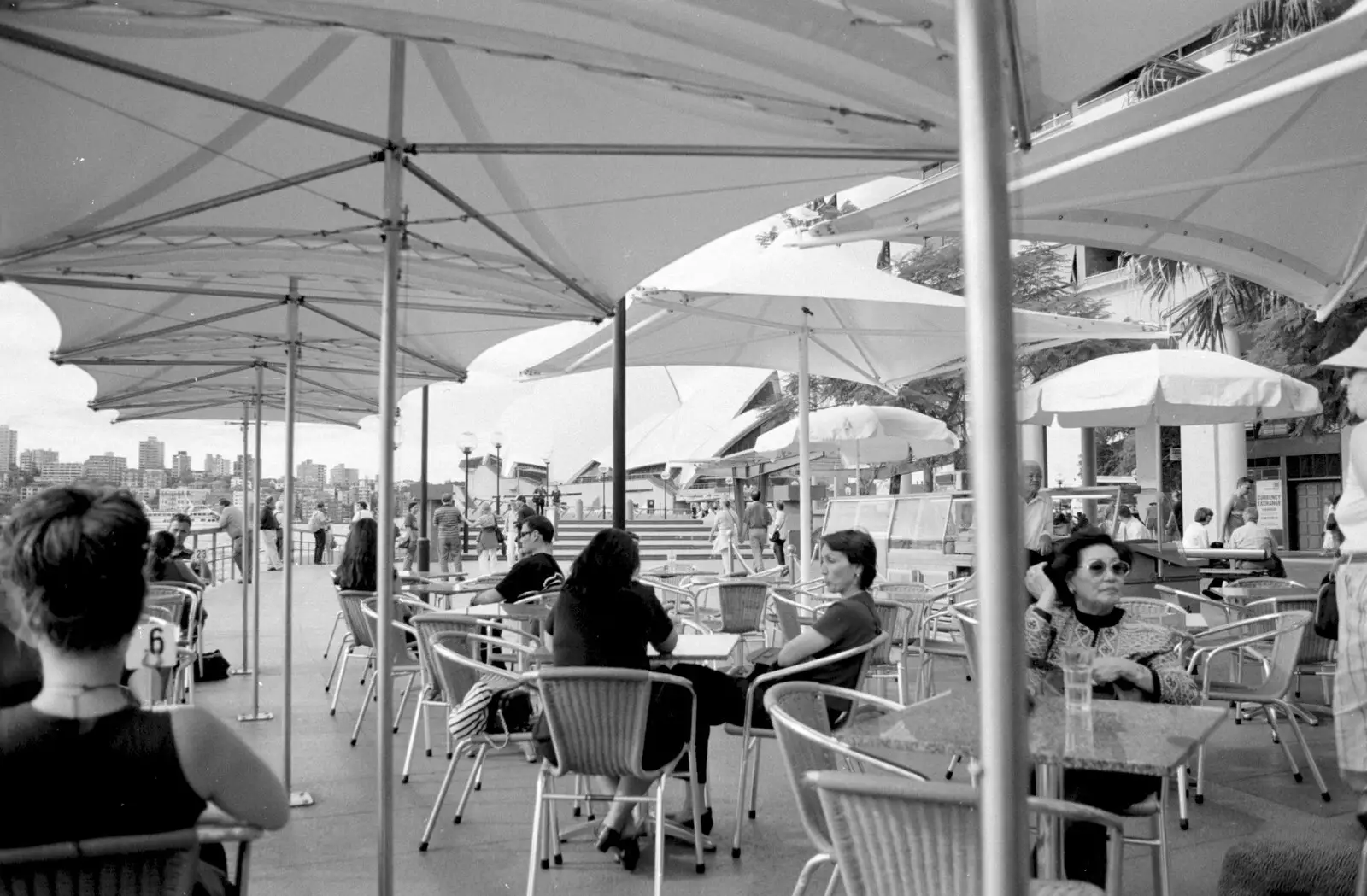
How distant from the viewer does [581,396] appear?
82.5 ft

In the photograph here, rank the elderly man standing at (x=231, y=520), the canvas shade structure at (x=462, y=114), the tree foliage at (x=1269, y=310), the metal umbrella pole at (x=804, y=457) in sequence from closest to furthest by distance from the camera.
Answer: the canvas shade structure at (x=462, y=114) → the metal umbrella pole at (x=804, y=457) → the tree foliage at (x=1269, y=310) → the elderly man standing at (x=231, y=520)

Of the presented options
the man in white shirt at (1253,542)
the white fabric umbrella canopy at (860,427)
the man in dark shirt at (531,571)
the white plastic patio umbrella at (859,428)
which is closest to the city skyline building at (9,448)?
the man in dark shirt at (531,571)

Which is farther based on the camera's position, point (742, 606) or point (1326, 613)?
point (742, 606)

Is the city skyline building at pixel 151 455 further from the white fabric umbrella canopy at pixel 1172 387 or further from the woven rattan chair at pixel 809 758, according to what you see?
the white fabric umbrella canopy at pixel 1172 387

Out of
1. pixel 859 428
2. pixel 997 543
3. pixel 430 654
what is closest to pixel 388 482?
pixel 430 654

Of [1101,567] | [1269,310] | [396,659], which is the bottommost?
[396,659]

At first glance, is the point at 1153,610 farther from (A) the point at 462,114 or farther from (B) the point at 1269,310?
(B) the point at 1269,310

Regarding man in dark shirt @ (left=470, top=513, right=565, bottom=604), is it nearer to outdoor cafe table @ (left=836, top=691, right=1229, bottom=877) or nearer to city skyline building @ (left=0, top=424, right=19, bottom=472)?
city skyline building @ (left=0, top=424, right=19, bottom=472)

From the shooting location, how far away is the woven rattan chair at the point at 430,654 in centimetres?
544

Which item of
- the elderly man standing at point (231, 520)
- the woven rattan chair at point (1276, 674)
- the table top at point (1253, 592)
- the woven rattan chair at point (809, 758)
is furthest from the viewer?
the elderly man standing at point (231, 520)

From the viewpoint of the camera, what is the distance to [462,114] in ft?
13.7

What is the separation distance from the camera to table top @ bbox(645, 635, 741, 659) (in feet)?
16.0

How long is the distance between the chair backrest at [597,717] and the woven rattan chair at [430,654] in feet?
3.89

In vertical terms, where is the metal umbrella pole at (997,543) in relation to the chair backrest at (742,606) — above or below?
above
